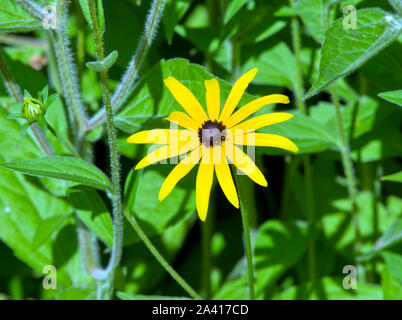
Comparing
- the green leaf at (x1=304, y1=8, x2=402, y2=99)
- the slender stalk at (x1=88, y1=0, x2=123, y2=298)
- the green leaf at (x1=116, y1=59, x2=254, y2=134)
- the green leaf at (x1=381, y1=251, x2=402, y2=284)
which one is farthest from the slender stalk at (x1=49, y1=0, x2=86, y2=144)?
the green leaf at (x1=381, y1=251, x2=402, y2=284)

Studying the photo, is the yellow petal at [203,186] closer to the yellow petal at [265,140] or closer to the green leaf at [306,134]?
the yellow petal at [265,140]

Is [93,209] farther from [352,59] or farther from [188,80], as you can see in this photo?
[352,59]

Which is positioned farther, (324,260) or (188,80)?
(324,260)

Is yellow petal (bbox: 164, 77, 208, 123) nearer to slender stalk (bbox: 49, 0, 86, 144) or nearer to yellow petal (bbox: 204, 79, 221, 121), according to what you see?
yellow petal (bbox: 204, 79, 221, 121)

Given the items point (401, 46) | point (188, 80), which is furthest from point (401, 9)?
point (188, 80)

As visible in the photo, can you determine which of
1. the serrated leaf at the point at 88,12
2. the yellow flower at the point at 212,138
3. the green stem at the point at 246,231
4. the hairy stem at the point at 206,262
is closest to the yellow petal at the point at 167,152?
the yellow flower at the point at 212,138

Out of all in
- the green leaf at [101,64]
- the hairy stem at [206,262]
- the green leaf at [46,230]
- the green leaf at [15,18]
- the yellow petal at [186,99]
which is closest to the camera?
the green leaf at [101,64]
